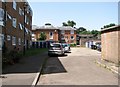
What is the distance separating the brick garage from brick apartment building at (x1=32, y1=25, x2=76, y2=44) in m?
59.8

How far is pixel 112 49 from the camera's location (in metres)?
19.0

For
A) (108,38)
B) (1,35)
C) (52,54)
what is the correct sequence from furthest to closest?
1. (52,54)
2. (1,35)
3. (108,38)

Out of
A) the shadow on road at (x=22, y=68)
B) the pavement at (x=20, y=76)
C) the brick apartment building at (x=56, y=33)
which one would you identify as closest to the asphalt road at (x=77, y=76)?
the pavement at (x=20, y=76)

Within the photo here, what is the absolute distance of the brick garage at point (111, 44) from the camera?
17609mm

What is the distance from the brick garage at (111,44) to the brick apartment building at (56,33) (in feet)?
196

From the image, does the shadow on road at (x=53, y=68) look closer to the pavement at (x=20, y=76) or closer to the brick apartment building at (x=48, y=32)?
the pavement at (x=20, y=76)

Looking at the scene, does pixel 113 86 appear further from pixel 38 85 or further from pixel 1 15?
pixel 1 15

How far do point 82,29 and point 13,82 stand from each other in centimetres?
14352

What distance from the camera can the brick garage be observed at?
17.6 metres

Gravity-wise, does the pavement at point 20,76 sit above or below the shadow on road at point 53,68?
above

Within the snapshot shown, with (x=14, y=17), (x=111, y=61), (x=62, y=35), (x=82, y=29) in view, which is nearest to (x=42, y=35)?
(x=62, y=35)

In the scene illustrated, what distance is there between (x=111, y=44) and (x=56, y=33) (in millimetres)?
63797

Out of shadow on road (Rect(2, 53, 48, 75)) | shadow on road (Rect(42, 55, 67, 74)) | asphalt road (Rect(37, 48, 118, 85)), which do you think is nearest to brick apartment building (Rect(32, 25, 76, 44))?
shadow on road (Rect(42, 55, 67, 74))

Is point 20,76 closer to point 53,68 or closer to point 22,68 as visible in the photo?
point 22,68
